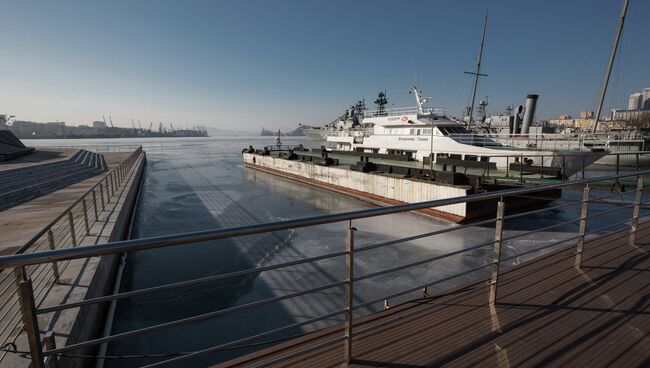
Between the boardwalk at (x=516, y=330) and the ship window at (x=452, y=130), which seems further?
the ship window at (x=452, y=130)

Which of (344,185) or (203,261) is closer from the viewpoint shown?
(203,261)

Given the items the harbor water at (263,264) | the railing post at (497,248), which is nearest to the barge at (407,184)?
the harbor water at (263,264)

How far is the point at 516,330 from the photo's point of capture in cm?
312

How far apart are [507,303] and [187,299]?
686 cm

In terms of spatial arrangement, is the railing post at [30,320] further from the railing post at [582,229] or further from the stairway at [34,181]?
the stairway at [34,181]

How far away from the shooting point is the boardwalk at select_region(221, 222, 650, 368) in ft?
8.92

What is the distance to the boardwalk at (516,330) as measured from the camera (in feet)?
8.92

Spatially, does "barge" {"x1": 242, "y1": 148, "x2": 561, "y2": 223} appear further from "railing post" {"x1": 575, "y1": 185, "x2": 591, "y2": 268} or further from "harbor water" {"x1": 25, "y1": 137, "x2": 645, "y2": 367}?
"railing post" {"x1": 575, "y1": 185, "x2": 591, "y2": 268}

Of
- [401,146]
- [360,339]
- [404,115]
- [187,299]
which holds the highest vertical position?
[404,115]

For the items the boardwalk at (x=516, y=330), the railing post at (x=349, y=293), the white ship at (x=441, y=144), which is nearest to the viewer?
the railing post at (x=349, y=293)

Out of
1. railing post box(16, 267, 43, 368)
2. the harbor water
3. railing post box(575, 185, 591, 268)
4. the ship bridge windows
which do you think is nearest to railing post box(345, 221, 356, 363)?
the harbor water

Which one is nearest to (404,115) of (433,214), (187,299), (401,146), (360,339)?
(401,146)

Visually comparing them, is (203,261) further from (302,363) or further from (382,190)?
(382,190)

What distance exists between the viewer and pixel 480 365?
264 centimetres
